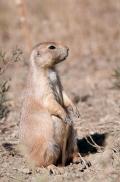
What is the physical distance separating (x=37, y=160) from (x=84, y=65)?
558 centimetres

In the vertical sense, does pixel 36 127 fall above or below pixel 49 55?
below

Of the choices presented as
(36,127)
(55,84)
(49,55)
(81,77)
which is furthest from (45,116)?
(81,77)

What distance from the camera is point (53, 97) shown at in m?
7.47

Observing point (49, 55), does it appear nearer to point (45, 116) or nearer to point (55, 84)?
point (55, 84)

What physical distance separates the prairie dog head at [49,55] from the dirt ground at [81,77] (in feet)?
1.36

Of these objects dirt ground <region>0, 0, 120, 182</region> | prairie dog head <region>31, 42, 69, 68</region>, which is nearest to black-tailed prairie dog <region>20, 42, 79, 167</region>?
prairie dog head <region>31, 42, 69, 68</region>

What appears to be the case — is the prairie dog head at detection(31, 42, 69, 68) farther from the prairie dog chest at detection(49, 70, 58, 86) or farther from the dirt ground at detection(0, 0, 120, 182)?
the dirt ground at detection(0, 0, 120, 182)

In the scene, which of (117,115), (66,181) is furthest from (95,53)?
(66,181)

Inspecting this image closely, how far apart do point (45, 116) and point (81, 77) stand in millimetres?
4609

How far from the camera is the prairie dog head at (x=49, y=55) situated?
774 centimetres

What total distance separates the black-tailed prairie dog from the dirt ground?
0.59ft

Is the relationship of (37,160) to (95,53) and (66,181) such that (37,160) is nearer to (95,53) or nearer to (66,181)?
(66,181)

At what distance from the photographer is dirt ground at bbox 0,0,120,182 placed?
707 cm

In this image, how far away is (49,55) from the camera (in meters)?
7.78
